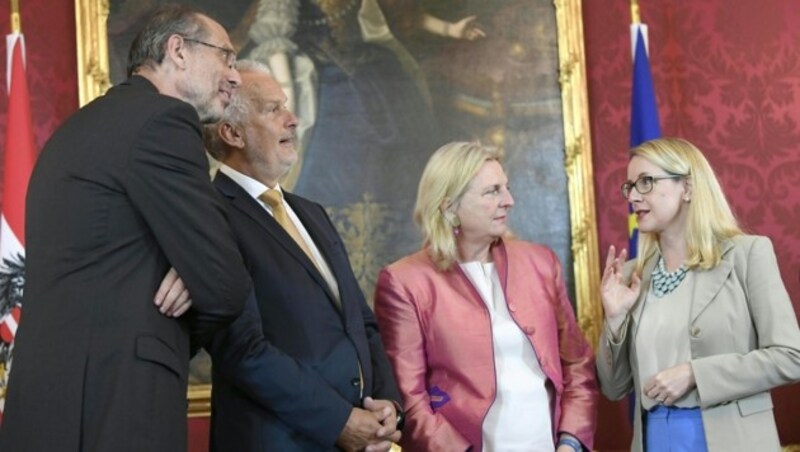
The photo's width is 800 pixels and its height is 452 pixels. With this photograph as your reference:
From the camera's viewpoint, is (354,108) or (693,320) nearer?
(693,320)

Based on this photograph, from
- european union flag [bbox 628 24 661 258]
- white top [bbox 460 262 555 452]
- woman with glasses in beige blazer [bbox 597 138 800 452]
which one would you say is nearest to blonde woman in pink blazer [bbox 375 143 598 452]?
white top [bbox 460 262 555 452]

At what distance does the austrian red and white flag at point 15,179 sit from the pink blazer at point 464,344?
82.3 inches

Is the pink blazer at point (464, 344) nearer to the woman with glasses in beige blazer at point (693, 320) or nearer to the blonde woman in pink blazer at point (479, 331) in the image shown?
the blonde woman in pink blazer at point (479, 331)

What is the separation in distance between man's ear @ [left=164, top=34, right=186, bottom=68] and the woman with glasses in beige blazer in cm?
152

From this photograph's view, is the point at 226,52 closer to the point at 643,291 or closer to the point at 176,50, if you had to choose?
the point at 176,50

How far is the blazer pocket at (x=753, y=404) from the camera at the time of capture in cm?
316

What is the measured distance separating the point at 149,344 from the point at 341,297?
82cm

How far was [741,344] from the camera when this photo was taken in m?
3.18

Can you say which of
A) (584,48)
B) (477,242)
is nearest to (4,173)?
(477,242)

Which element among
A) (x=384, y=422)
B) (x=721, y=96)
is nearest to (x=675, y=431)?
(x=384, y=422)

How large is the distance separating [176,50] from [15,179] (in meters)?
2.67

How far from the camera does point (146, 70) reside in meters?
2.69

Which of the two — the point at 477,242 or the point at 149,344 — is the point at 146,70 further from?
the point at 477,242

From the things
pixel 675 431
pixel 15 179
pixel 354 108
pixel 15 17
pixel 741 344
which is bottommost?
pixel 675 431
